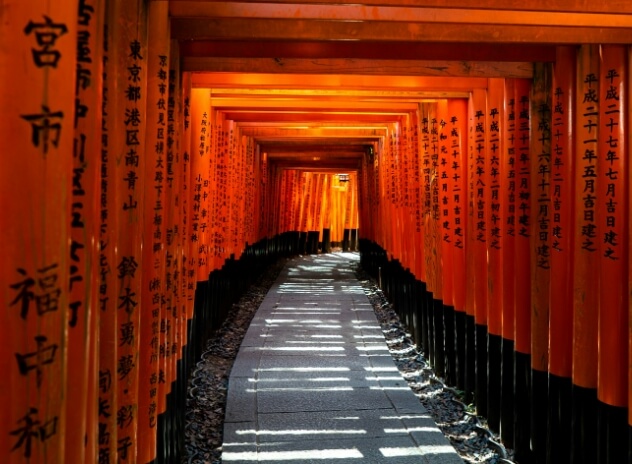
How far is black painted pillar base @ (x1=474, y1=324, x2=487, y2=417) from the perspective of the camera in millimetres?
5141

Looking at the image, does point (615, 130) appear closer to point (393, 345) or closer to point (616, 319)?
point (616, 319)

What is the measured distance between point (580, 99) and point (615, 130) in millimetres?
332

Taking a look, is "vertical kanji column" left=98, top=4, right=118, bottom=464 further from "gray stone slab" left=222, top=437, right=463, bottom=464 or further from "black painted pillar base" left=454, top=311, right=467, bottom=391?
"black painted pillar base" left=454, top=311, right=467, bottom=391

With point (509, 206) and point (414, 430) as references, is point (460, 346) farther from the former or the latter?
point (509, 206)

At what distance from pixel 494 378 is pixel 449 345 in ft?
4.31

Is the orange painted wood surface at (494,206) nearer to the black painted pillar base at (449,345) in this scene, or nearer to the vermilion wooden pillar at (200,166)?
the black painted pillar base at (449,345)

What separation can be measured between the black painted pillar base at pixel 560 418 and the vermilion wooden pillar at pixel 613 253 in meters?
0.39

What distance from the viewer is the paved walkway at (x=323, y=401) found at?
14.5ft

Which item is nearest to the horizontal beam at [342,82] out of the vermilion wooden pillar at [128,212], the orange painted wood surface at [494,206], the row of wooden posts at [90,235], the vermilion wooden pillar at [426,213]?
the orange painted wood surface at [494,206]

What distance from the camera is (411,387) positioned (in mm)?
6273

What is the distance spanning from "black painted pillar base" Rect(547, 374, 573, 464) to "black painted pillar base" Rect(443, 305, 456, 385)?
2170mm

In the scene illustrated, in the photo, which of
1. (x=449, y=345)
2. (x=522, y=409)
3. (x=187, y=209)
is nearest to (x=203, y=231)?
(x=187, y=209)

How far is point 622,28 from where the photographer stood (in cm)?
313

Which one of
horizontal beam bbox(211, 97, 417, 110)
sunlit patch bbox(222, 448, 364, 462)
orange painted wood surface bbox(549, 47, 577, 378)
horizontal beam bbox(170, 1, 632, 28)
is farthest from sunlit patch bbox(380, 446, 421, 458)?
horizontal beam bbox(211, 97, 417, 110)
